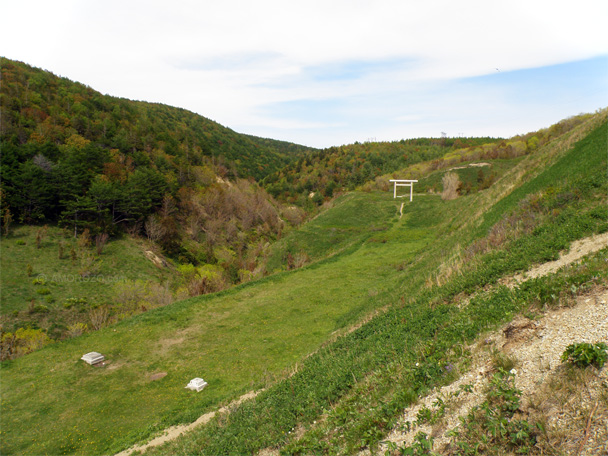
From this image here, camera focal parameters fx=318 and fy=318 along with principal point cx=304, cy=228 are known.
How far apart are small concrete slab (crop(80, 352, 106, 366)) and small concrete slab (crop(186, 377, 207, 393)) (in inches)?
202

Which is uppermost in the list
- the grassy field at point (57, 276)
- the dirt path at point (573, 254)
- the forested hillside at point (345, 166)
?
the forested hillside at point (345, 166)

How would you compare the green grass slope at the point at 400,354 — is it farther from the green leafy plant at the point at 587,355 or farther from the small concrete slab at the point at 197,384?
the small concrete slab at the point at 197,384

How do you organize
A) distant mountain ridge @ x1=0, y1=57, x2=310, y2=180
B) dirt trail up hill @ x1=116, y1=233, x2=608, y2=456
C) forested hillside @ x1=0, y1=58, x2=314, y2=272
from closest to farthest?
dirt trail up hill @ x1=116, y1=233, x2=608, y2=456, forested hillside @ x1=0, y1=58, x2=314, y2=272, distant mountain ridge @ x1=0, y1=57, x2=310, y2=180

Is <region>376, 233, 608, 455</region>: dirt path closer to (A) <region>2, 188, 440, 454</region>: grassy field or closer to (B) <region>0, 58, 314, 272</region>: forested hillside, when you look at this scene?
(A) <region>2, 188, 440, 454</region>: grassy field

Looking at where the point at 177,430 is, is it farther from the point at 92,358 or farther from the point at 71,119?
the point at 71,119

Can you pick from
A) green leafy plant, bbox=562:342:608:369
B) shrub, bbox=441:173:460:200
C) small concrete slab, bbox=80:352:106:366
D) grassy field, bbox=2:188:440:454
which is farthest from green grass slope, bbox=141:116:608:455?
shrub, bbox=441:173:460:200

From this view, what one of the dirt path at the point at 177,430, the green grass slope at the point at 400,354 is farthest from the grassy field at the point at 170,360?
the green grass slope at the point at 400,354

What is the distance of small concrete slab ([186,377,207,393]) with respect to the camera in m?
11.6

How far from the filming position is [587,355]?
3.69 metres

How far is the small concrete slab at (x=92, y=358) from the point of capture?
13.8 metres

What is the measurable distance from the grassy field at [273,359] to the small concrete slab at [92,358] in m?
0.25

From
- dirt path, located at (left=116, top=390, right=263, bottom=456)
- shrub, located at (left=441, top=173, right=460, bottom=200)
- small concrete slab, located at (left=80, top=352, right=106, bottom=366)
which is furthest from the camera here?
shrub, located at (left=441, top=173, right=460, bottom=200)

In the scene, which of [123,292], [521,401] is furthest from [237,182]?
[521,401]

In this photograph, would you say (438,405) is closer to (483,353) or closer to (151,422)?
(483,353)
